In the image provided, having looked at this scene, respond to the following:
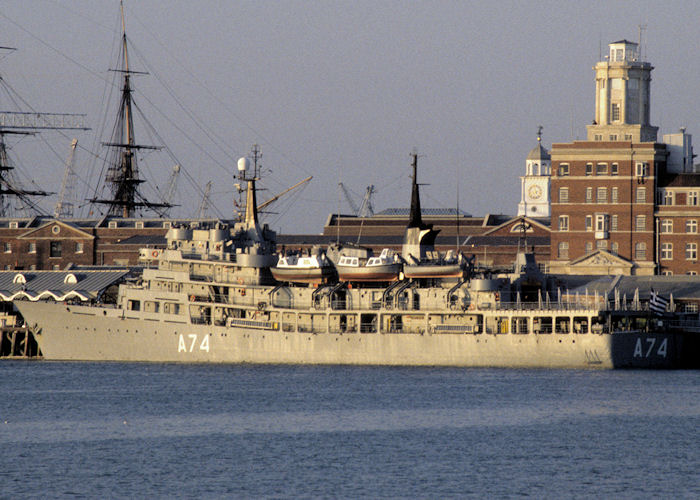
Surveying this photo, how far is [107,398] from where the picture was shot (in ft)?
214

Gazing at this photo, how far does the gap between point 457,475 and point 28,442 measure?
56.9ft

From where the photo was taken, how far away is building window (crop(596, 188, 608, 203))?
122m

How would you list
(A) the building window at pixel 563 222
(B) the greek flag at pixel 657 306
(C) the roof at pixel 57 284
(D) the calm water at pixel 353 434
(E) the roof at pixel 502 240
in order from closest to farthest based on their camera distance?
(D) the calm water at pixel 353 434, (B) the greek flag at pixel 657 306, (C) the roof at pixel 57 284, (A) the building window at pixel 563 222, (E) the roof at pixel 502 240

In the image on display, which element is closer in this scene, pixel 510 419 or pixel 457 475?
pixel 457 475

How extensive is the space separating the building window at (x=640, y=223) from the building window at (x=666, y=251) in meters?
2.35

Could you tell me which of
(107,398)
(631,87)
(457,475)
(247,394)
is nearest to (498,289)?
(247,394)

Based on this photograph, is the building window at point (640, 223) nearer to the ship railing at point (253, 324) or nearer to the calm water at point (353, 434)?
the calm water at point (353, 434)

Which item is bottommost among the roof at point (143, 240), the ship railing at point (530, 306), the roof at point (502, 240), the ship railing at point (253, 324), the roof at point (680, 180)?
the ship railing at point (253, 324)

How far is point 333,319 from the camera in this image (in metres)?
83.1

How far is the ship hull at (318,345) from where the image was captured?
77625 millimetres

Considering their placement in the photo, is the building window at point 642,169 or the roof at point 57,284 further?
the building window at point 642,169

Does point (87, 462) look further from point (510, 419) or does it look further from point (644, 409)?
point (644, 409)

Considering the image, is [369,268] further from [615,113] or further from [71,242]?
[71,242]

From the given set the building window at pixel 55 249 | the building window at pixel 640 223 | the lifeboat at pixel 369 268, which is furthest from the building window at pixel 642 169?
the building window at pixel 55 249
